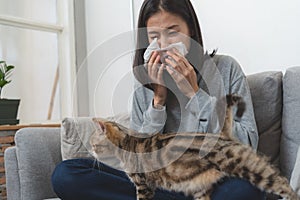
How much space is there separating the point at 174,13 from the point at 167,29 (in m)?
0.07

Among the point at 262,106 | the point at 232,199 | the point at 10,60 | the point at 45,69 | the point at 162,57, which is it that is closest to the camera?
the point at 232,199

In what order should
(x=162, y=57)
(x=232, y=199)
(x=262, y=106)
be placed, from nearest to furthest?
(x=232, y=199) → (x=162, y=57) → (x=262, y=106)

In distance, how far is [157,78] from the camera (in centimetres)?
121

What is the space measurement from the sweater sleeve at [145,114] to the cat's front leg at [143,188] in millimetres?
229

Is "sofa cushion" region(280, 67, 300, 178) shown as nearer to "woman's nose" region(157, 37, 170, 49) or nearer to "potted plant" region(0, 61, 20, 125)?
"woman's nose" region(157, 37, 170, 49)

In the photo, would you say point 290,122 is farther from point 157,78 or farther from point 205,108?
point 157,78

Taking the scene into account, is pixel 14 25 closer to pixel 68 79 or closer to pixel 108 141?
pixel 68 79

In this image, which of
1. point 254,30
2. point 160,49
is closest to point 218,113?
point 160,49

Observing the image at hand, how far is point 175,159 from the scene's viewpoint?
3.22 ft

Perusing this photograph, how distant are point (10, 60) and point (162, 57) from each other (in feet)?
4.42

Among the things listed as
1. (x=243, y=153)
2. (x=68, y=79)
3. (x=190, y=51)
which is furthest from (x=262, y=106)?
(x=68, y=79)

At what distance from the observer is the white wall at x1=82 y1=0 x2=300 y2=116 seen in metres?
1.37

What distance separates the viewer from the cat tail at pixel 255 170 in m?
0.91

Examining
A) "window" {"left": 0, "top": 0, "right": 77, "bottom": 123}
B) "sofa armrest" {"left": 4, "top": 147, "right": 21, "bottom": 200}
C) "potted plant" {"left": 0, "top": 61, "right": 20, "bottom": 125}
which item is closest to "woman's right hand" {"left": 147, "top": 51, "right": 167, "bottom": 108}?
"sofa armrest" {"left": 4, "top": 147, "right": 21, "bottom": 200}
